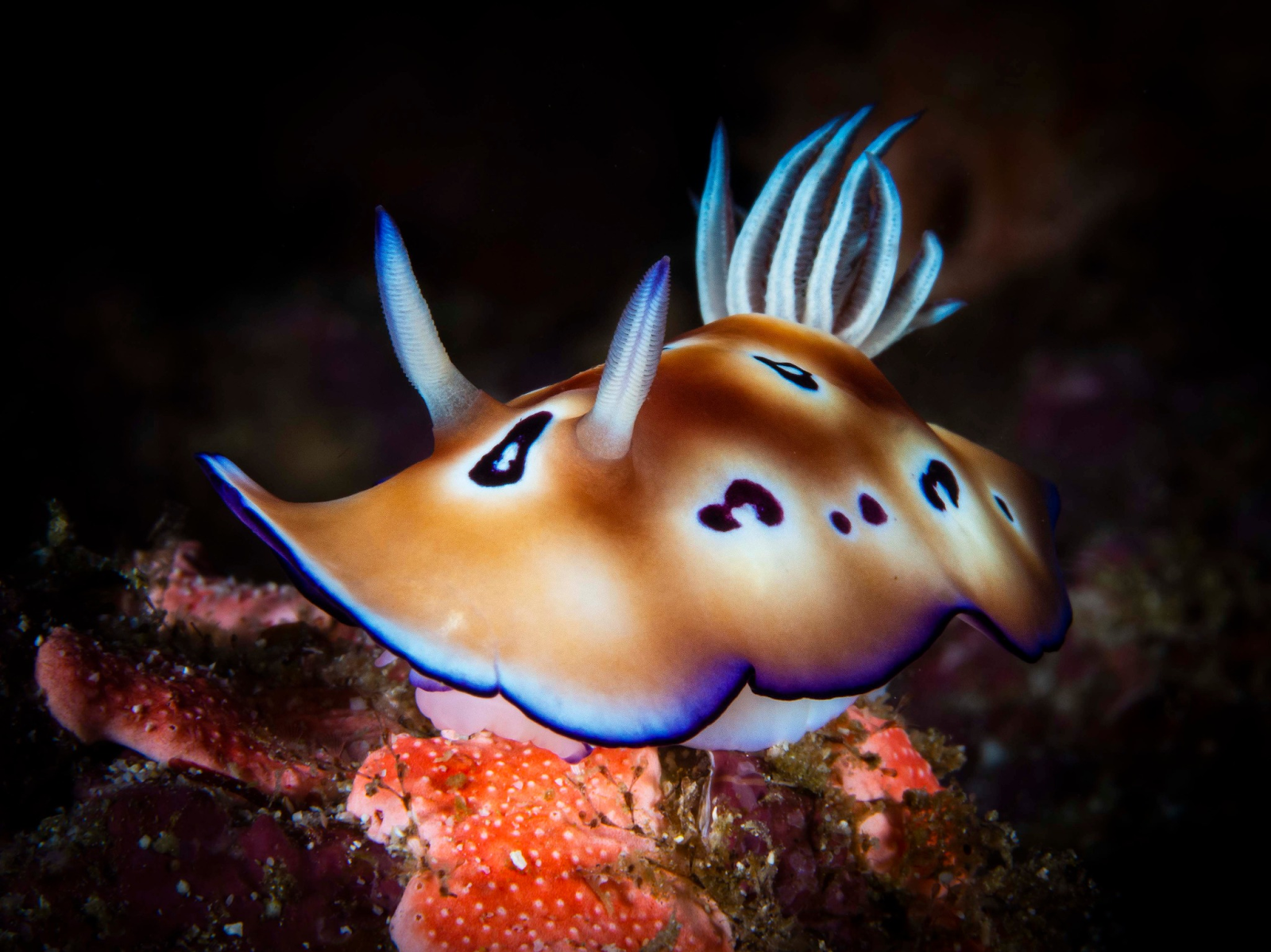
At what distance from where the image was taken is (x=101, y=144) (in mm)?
3414

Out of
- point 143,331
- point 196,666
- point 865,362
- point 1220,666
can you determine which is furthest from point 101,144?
point 1220,666

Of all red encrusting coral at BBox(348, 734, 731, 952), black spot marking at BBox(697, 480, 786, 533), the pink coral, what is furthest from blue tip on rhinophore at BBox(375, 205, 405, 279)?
the pink coral

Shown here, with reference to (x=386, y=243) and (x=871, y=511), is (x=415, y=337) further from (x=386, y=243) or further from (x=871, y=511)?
(x=871, y=511)

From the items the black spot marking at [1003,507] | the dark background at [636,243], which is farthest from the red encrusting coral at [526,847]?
the dark background at [636,243]

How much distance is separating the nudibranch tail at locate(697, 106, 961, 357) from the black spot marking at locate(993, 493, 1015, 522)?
725 millimetres

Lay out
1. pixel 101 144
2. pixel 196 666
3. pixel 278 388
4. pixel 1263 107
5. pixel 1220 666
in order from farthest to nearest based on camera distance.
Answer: pixel 278 388 < pixel 1220 666 < pixel 101 144 < pixel 1263 107 < pixel 196 666

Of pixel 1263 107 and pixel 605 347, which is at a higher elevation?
pixel 1263 107

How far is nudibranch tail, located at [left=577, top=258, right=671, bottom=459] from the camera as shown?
1146 mm

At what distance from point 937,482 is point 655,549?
0.91 m

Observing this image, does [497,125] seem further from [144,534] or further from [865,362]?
[144,534]

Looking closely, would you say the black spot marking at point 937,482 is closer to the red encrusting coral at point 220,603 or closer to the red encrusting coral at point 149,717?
the red encrusting coral at point 149,717

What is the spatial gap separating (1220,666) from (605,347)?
383 cm

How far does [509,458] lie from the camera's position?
50.9 inches

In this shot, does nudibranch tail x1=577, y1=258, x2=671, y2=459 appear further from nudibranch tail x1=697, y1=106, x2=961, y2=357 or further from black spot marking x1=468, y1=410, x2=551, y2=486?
nudibranch tail x1=697, y1=106, x2=961, y2=357
